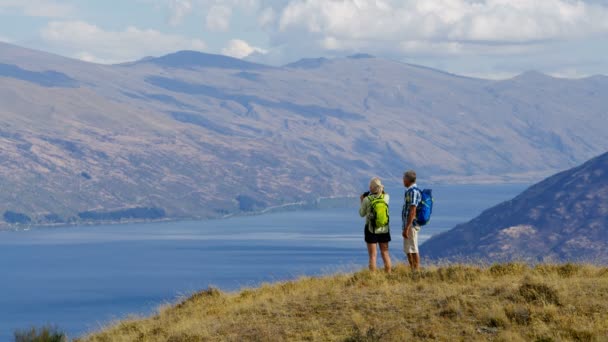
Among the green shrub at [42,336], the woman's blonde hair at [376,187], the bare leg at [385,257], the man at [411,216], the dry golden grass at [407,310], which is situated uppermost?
the woman's blonde hair at [376,187]

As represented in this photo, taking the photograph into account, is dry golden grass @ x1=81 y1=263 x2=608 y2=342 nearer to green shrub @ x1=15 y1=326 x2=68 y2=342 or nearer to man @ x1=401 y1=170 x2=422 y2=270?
man @ x1=401 y1=170 x2=422 y2=270

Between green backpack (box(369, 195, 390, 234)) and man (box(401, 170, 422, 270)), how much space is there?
466 mm

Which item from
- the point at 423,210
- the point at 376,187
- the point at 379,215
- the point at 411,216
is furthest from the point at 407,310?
the point at 376,187

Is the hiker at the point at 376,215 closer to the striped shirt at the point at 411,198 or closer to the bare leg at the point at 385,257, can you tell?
the bare leg at the point at 385,257

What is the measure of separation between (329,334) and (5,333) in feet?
546

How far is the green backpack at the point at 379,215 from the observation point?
78.0 ft

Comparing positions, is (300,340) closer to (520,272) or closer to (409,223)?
(409,223)

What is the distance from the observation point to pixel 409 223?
77.6ft

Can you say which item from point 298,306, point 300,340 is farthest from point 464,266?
point 300,340

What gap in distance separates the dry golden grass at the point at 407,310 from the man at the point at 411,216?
54cm

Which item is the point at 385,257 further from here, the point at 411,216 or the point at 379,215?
the point at 411,216

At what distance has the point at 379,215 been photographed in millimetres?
23797

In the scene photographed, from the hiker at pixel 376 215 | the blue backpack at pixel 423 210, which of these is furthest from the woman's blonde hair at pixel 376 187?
the blue backpack at pixel 423 210

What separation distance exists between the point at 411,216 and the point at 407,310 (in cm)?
381
